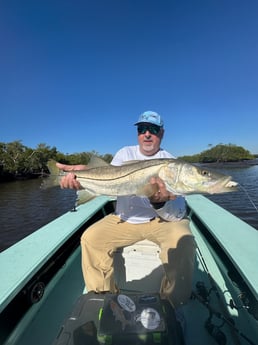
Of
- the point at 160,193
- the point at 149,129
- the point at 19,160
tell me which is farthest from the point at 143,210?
the point at 19,160

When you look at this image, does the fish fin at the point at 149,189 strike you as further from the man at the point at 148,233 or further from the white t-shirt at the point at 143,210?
the white t-shirt at the point at 143,210

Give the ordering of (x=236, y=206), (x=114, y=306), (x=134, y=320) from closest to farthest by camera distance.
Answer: (x=134, y=320), (x=114, y=306), (x=236, y=206)

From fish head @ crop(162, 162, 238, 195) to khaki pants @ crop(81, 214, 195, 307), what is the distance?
0.69m

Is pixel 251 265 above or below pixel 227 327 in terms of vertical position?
above

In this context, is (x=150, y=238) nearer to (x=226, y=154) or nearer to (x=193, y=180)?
(x=193, y=180)

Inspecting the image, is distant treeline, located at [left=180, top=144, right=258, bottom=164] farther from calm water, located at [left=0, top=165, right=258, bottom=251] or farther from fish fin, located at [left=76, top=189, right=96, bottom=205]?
fish fin, located at [left=76, top=189, right=96, bottom=205]

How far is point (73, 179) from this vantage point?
324 centimetres

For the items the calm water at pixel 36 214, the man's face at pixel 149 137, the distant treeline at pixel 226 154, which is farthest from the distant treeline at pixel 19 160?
the distant treeline at pixel 226 154

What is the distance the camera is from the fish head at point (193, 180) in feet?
8.35

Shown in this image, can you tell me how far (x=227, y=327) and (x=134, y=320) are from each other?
1.32 meters

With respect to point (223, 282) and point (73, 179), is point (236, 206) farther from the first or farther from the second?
point (73, 179)

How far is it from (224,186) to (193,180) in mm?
345

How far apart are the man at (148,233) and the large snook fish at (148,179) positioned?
12 cm

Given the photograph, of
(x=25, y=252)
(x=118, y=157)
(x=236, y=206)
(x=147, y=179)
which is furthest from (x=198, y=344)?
(x=236, y=206)
